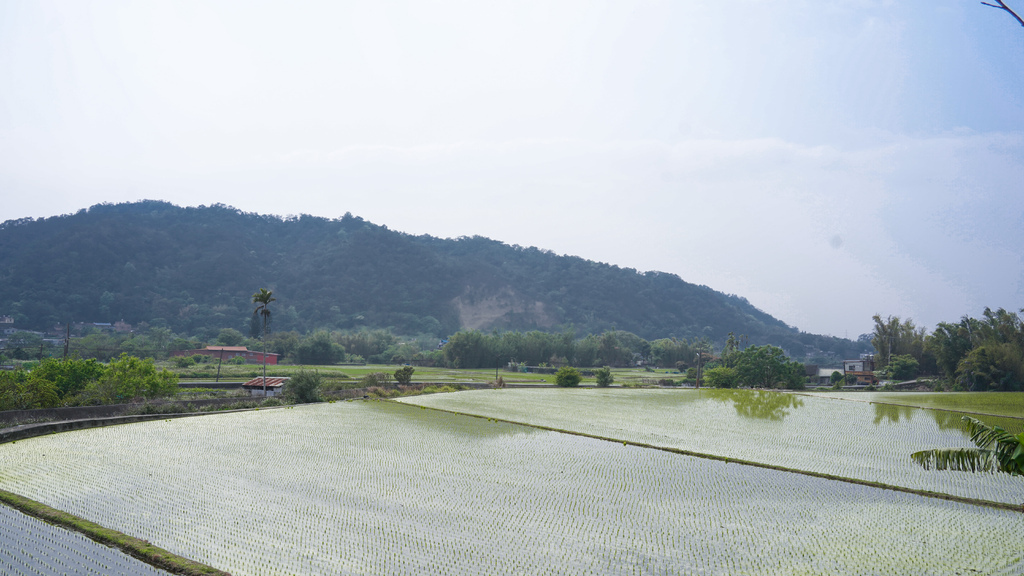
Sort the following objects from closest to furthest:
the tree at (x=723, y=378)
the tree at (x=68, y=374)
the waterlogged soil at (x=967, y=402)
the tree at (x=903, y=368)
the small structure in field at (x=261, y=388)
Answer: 1. the tree at (x=68, y=374)
2. the waterlogged soil at (x=967, y=402)
3. the small structure in field at (x=261, y=388)
4. the tree at (x=723, y=378)
5. the tree at (x=903, y=368)

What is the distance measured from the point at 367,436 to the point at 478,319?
153 meters

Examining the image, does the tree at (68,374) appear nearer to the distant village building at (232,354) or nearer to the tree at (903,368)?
the distant village building at (232,354)

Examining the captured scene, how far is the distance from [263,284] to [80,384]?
138m

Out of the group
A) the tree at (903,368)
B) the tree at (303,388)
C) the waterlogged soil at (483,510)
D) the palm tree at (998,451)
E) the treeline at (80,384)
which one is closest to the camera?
the waterlogged soil at (483,510)

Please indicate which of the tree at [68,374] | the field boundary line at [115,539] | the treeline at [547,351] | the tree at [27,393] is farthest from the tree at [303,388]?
the treeline at [547,351]

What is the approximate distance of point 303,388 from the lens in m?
37.8

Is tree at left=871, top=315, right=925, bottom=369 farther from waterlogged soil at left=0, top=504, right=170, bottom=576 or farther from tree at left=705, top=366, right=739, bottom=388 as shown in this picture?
waterlogged soil at left=0, top=504, right=170, bottom=576

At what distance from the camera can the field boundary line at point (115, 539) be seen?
10.4 metres

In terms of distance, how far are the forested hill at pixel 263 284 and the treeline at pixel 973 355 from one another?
89.1 metres

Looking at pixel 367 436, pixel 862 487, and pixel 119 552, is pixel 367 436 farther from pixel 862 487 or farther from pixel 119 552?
pixel 862 487

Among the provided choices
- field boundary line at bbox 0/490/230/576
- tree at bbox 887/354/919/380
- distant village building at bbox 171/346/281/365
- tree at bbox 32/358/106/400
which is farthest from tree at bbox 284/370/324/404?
tree at bbox 887/354/919/380

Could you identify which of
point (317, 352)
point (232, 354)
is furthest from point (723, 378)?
point (232, 354)

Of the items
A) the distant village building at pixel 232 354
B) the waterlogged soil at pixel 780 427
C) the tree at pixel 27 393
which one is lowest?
the waterlogged soil at pixel 780 427

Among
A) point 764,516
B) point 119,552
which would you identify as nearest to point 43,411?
point 119,552
